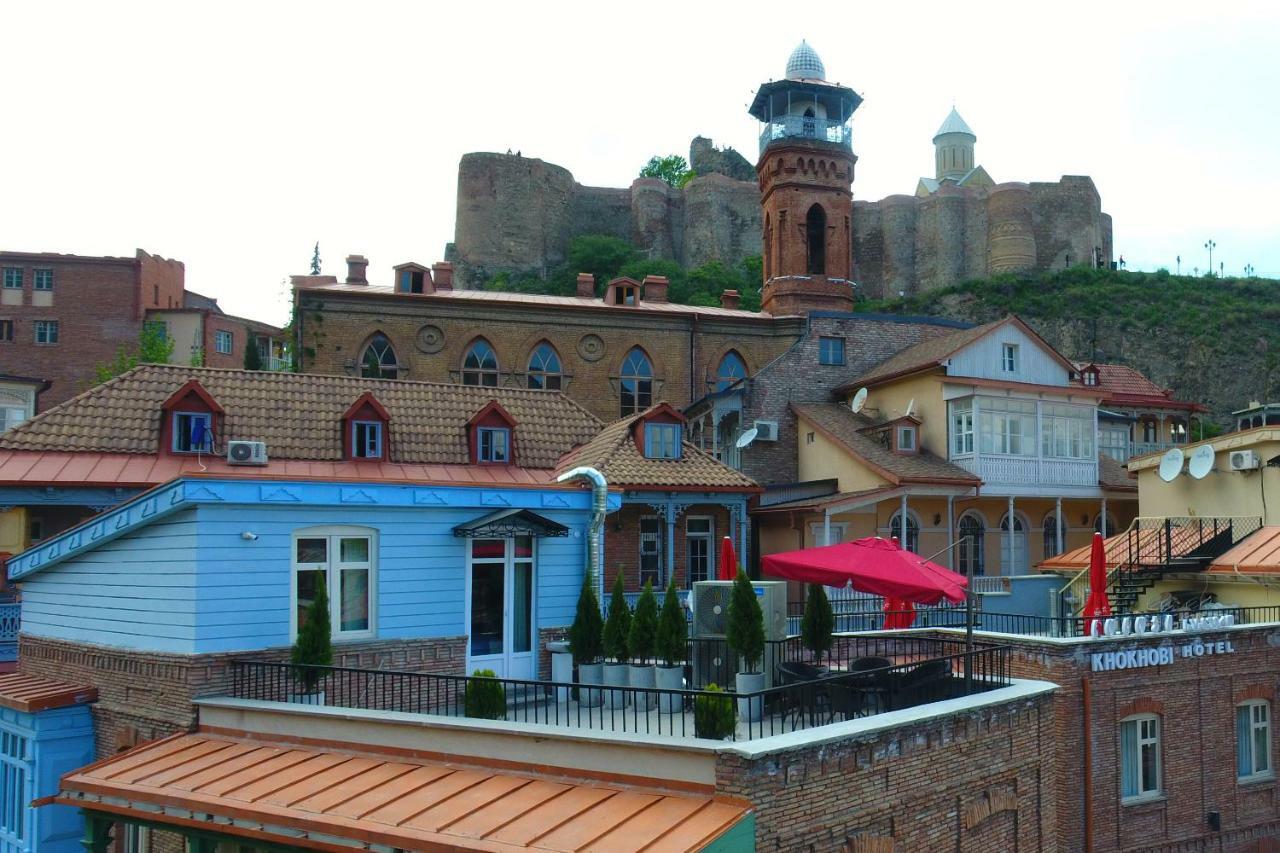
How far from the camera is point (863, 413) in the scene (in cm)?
3206

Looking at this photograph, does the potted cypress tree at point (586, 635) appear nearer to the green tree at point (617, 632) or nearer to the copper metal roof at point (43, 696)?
the green tree at point (617, 632)

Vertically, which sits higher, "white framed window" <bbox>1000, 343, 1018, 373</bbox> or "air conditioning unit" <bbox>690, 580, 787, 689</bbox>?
"white framed window" <bbox>1000, 343, 1018, 373</bbox>

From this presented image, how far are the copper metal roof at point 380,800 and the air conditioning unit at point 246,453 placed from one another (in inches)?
312

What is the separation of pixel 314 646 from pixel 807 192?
30536 millimetres

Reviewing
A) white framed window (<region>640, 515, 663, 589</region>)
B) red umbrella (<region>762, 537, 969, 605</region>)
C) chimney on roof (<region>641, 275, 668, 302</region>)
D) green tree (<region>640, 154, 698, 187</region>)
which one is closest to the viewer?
red umbrella (<region>762, 537, 969, 605</region>)

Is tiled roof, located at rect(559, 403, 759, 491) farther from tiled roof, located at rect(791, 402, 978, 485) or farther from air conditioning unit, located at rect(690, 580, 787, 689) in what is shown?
air conditioning unit, located at rect(690, 580, 787, 689)

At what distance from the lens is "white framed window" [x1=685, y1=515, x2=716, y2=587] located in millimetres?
24484

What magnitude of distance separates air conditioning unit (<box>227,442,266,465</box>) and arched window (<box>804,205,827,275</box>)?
24690 millimetres

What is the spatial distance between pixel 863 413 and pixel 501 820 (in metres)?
24.6

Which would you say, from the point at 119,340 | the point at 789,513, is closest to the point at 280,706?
the point at 789,513

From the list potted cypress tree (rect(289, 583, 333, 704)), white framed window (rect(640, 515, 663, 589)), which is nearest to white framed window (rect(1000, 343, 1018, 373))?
white framed window (rect(640, 515, 663, 589))

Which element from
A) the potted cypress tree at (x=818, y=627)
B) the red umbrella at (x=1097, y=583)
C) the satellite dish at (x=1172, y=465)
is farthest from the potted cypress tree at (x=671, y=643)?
the satellite dish at (x=1172, y=465)

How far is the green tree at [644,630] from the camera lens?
13.0m

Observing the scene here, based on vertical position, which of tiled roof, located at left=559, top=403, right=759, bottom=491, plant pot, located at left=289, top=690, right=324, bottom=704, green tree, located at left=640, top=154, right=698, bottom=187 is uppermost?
green tree, located at left=640, top=154, right=698, bottom=187
